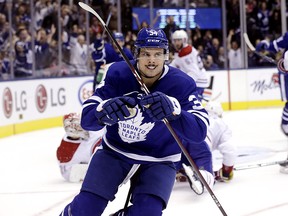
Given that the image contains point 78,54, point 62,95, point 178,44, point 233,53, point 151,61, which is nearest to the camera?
point 151,61

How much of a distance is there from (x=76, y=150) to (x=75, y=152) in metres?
0.02

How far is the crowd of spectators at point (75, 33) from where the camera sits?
8883 mm

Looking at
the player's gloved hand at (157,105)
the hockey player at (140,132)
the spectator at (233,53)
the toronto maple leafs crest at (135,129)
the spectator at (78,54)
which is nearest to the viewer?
the player's gloved hand at (157,105)

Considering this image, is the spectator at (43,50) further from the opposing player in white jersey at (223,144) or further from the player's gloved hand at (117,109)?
the player's gloved hand at (117,109)

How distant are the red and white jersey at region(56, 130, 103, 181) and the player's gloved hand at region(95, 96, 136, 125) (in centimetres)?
220

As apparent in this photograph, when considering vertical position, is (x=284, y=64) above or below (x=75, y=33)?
below

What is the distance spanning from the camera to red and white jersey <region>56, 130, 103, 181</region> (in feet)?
15.9

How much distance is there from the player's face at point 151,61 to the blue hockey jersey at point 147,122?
59 mm

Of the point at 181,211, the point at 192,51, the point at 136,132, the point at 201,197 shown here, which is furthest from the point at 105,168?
the point at 192,51

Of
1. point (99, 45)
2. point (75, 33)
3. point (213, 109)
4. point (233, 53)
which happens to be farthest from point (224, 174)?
point (233, 53)

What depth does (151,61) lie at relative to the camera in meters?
2.78

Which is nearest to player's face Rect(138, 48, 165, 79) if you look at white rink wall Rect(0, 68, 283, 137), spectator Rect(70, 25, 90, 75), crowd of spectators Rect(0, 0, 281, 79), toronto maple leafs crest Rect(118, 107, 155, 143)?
toronto maple leafs crest Rect(118, 107, 155, 143)

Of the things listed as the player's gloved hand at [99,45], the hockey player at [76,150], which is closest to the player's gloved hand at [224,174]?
the hockey player at [76,150]

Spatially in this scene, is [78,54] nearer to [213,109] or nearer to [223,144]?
[213,109]
